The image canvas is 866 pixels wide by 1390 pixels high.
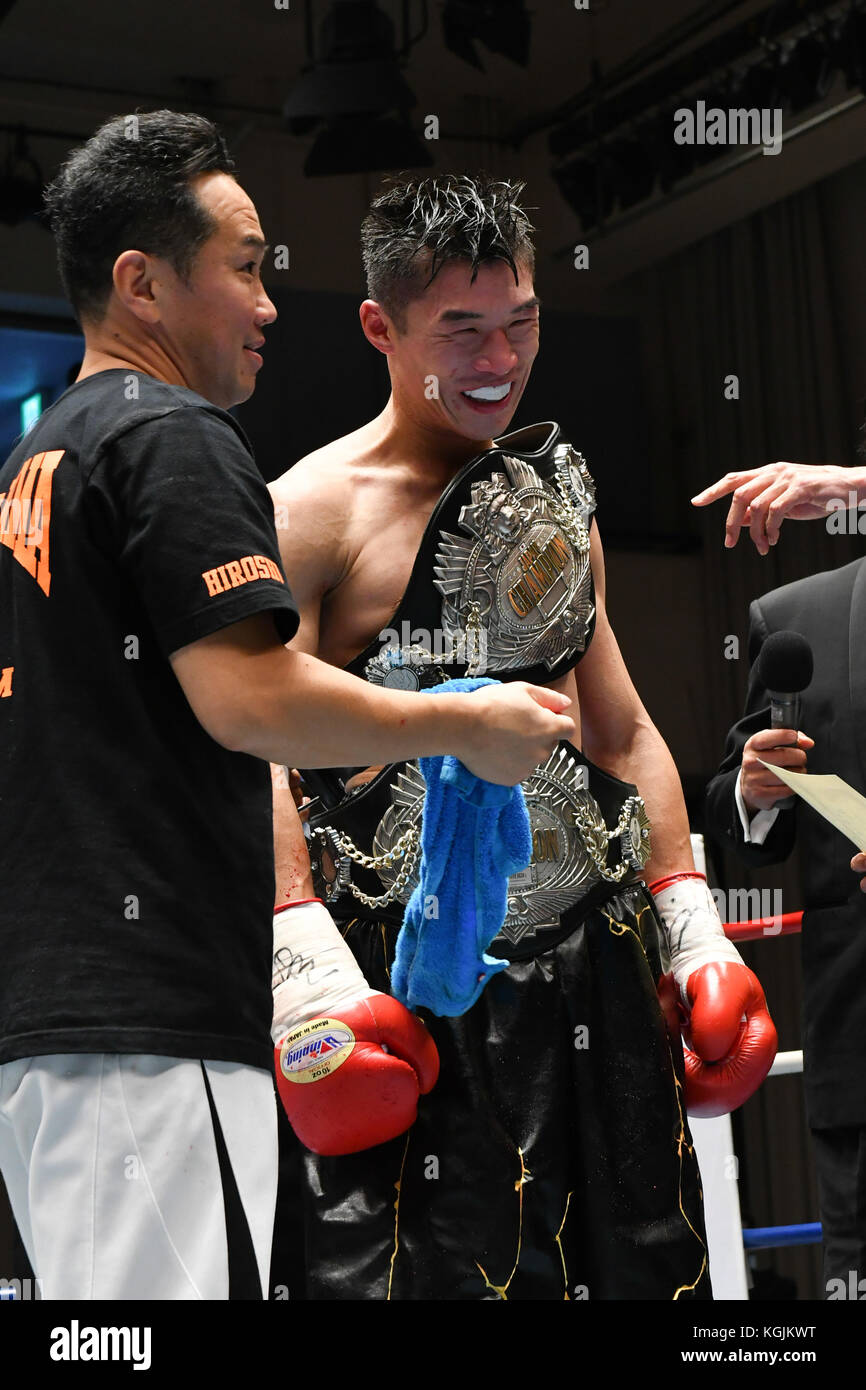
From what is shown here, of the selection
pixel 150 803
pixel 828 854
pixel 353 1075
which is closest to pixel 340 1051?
pixel 353 1075

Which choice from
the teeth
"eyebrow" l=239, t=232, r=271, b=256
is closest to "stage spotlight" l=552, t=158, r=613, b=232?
the teeth

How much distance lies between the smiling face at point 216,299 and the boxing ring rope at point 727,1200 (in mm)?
1096

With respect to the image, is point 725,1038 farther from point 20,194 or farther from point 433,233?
point 20,194

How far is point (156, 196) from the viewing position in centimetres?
134

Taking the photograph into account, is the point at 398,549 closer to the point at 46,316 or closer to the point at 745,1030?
the point at 745,1030

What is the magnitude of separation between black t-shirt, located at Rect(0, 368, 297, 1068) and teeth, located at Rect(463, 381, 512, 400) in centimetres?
54

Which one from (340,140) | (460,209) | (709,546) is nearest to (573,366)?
(709,546)

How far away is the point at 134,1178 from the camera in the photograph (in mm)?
1113

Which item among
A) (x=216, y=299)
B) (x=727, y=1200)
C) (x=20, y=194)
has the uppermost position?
(x=20, y=194)

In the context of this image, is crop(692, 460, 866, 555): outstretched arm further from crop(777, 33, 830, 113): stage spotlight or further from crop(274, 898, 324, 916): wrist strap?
crop(777, 33, 830, 113): stage spotlight

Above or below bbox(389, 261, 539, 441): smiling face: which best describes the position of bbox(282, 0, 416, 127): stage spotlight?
above

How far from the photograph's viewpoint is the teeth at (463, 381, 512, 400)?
172 centimetres

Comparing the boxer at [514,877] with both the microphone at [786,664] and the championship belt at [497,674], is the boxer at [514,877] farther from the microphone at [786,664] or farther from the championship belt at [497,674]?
the microphone at [786,664]

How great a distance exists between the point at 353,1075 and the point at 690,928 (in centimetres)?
45
